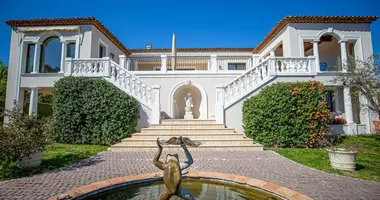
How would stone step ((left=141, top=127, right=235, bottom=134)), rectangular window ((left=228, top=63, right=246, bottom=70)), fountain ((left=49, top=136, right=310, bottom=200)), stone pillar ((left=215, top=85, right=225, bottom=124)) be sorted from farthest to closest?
rectangular window ((left=228, top=63, right=246, bottom=70)) < stone pillar ((left=215, top=85, right=225, bottom=124)) < stone step ((left=141, top=127, right=235, bottom=134)) < fountain ((left=49, top=136, right=310, bottom=200))

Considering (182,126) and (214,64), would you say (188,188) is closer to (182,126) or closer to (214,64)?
(182,126)

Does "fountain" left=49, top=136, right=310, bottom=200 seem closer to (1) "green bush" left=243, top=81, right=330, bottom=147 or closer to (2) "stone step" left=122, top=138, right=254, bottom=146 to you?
(2) "stone step" left=122, top=138, right=254, bottom=146

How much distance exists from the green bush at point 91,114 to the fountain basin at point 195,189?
5.05 metres

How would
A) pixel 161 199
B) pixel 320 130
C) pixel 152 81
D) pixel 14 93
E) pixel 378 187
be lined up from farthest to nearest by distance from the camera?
pixel 14 93 → pixel 152 81 → pixel 320 130 → pixel 378 187 → pixel 161 199

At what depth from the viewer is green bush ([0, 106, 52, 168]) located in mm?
4641

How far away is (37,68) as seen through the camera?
13.4 meters

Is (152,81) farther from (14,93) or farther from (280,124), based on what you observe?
(14,93)

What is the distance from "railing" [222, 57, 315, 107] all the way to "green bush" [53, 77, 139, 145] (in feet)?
16.6

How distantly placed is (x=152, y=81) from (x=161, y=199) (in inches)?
377

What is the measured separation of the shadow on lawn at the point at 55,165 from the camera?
467 centimetres

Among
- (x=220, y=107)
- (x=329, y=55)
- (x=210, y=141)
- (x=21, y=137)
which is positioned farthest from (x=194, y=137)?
(x=329, y=55)

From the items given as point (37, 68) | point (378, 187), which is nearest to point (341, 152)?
point (378, 187)

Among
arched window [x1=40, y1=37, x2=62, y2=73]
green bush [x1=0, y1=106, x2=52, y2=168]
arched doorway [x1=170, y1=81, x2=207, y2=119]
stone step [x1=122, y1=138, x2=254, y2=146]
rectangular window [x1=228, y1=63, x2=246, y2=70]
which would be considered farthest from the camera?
rectangular window [x1=228, y1=63, x2=246, y2=70]

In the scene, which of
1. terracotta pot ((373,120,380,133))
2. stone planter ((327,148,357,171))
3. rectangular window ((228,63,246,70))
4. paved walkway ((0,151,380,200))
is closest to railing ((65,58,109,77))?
paved walkway ((0,151,380,200))
